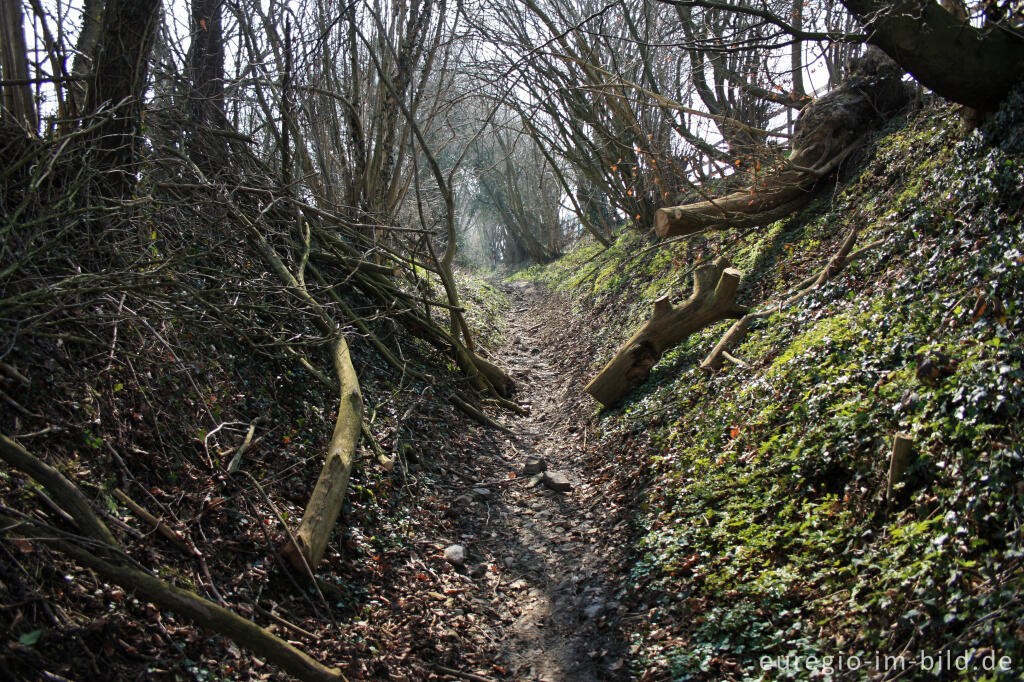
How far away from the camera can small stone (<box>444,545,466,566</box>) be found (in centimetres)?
489

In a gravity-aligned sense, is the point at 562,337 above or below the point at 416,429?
above

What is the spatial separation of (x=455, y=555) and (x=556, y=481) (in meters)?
1.64

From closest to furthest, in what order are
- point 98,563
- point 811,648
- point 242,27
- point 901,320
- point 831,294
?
point 98,563
point 811,648
point 901,320
point 831,294
point 242,27

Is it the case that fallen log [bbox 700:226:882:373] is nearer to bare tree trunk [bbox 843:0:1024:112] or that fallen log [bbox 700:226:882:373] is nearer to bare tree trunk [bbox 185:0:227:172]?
bare tree trunk [bbox 843:0:1024:112]

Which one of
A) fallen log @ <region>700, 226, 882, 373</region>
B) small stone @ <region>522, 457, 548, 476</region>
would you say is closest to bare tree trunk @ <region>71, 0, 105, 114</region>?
small stone @ <region>522, 457, 548, 476</region>

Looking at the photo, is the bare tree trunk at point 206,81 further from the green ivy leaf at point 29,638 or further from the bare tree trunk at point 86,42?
the green ivy leaf at point 29,638

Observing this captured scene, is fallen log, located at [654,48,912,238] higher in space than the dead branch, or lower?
higher

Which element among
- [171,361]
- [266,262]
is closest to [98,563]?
[171,361]

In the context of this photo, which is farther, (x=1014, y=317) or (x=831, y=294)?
(x=831, y=294)

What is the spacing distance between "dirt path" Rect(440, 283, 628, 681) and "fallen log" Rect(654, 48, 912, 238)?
320cm

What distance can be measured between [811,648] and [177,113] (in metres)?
7.41

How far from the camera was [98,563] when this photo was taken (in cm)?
269

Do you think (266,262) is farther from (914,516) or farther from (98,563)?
(914,516)

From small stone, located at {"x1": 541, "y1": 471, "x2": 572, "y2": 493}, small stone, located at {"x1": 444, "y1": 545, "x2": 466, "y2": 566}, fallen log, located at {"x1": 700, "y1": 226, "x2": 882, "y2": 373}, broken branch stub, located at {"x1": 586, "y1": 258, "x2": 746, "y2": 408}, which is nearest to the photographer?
small stone, located at {"x1": 444, "y1": 545, "x2": 466, "y2": 566}
